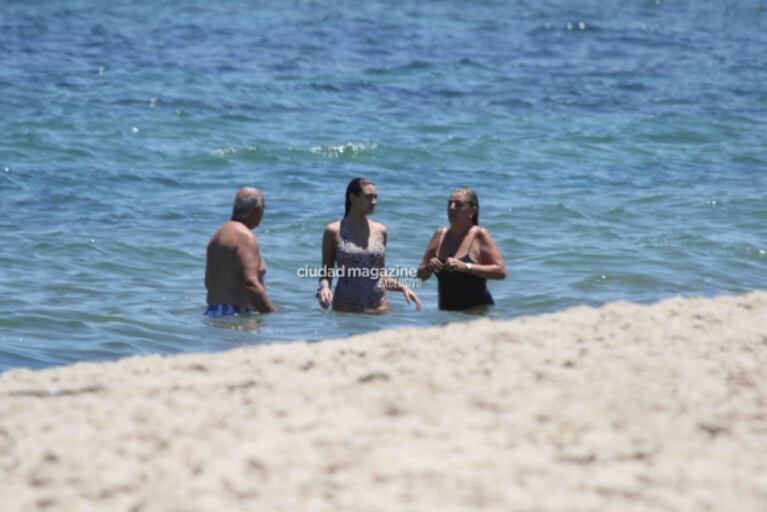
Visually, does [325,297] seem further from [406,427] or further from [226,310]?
[406,427]

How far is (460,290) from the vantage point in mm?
9227

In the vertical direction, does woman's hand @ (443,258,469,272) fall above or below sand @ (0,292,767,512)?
above

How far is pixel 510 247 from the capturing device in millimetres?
12656

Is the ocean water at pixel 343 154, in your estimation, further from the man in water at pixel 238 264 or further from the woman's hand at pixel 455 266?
the woman's hand at pixel 455 266

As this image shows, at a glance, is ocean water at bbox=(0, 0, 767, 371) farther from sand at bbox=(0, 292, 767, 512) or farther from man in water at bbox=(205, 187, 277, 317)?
sand at bbox=(0, 292, 767, 512)

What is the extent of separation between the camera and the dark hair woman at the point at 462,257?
8969 millimetres

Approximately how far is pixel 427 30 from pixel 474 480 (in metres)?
24.7

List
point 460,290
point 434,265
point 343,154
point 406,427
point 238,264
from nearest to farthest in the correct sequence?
1. point 406,427
2. point 238,264
3. point 434,265
4. point 460,290
5. point 343,154

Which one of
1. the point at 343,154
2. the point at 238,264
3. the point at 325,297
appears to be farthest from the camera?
the point at 343,154

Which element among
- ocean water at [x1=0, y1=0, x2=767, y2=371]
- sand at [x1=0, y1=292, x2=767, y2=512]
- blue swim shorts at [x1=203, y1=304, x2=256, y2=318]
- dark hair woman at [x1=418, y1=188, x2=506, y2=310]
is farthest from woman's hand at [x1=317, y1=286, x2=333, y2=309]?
sand at [x1=0, y1=292, x2=767, y2=512]

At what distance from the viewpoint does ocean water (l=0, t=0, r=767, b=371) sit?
1066cm

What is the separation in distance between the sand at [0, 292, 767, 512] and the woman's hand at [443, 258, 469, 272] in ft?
→ 7.17

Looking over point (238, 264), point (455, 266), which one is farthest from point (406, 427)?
point (455, 266)

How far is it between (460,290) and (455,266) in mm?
344
